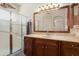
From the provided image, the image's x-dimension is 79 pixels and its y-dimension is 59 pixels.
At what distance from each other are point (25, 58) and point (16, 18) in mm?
567

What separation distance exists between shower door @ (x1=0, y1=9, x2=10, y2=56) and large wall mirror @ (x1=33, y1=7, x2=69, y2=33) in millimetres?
378

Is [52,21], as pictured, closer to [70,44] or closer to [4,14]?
[70,44]

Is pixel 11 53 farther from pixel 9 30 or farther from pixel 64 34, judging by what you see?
pixel 64 34

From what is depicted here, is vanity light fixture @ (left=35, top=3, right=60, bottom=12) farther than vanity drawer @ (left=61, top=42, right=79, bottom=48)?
Yes

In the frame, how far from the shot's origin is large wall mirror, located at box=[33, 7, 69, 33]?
5.19 ft

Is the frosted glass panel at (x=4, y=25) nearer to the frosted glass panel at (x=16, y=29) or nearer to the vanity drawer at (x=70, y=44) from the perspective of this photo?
the frosted glass panel at (x=16, y=29)

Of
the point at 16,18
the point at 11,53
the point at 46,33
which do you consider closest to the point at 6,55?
the point at 11,53

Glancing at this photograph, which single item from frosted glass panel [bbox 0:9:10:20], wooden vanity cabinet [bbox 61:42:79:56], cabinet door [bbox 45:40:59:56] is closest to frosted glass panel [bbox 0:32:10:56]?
frosted glass panel [bbox 0:9:10:20]

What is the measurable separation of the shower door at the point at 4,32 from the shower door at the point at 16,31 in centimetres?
7

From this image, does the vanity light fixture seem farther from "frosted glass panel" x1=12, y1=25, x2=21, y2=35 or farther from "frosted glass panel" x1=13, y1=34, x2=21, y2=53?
"frosted glass panel" x1=13, y1=34, x2=21, y2=53

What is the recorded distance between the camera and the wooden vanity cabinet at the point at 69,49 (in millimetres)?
1495

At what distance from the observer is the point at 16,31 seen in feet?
5.52

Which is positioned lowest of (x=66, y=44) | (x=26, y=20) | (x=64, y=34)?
(x=66, y=44)

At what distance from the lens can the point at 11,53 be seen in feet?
5.53
